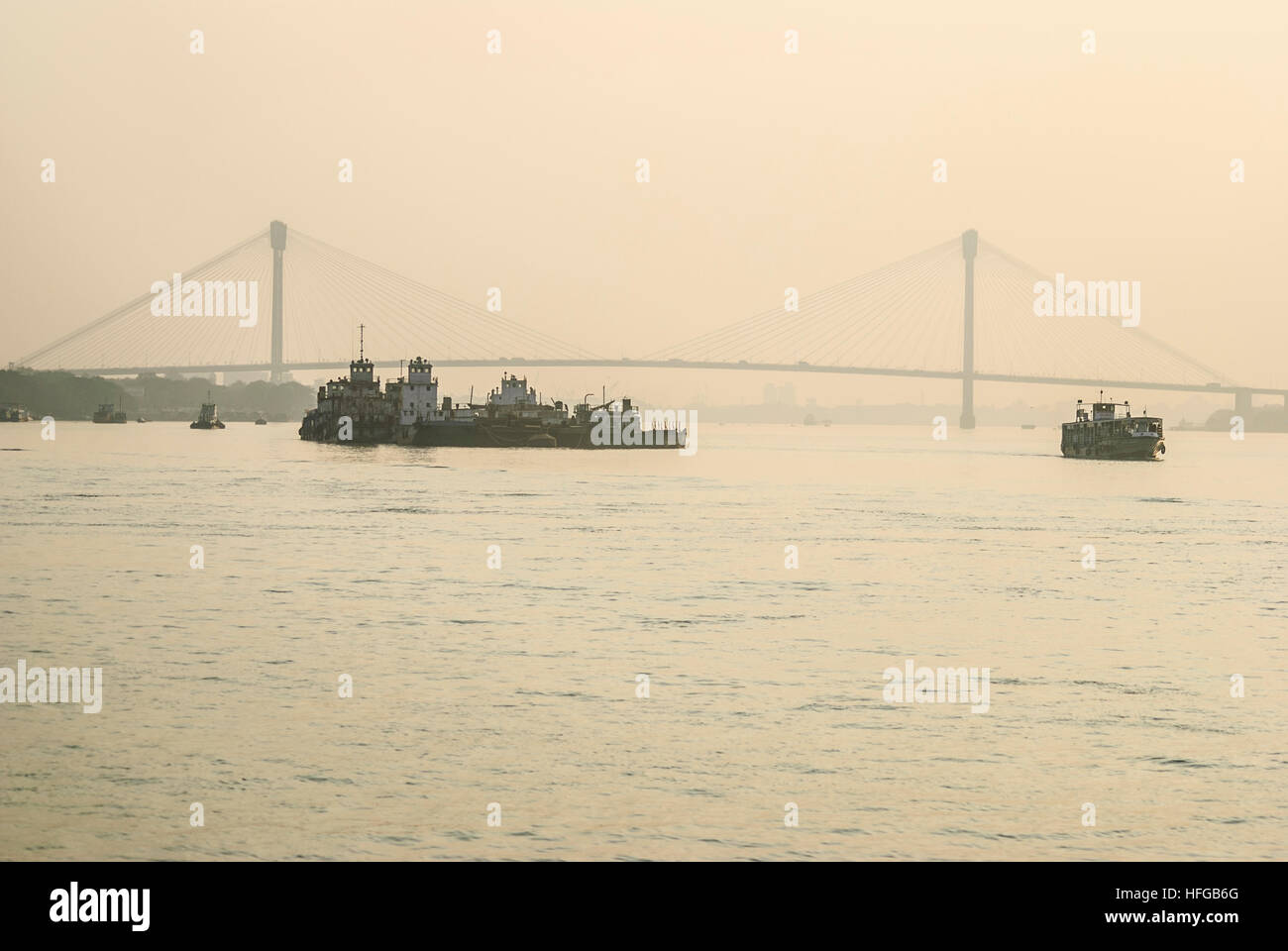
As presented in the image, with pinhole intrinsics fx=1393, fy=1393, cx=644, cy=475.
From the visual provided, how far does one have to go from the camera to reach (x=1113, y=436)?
110 metres

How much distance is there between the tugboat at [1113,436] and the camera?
352 feet

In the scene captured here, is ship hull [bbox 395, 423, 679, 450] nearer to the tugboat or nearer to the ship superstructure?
the ship superstructure

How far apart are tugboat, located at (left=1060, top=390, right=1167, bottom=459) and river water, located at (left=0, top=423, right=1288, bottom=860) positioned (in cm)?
7307

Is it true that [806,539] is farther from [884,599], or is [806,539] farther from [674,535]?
[884,599]

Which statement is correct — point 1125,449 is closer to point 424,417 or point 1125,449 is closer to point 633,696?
point 424,417

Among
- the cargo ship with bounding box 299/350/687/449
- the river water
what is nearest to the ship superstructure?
the cargo ship with bounding box 299/350/687/449

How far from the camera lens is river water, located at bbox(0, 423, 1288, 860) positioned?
33.8 ft

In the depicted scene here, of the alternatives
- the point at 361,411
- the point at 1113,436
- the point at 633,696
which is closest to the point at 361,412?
the point at 361,411

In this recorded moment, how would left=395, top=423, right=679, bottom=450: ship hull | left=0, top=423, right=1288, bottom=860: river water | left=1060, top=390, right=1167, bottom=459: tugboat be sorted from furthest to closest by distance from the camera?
left=395, top=423, right=679, bottom=450: ship hull
left=1060, top=390, right=1167, bottom=459: tugboat
left=0, top=423, right=1288, bottom=860: river water

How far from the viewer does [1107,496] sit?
62.5 meters

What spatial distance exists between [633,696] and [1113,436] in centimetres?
10179
